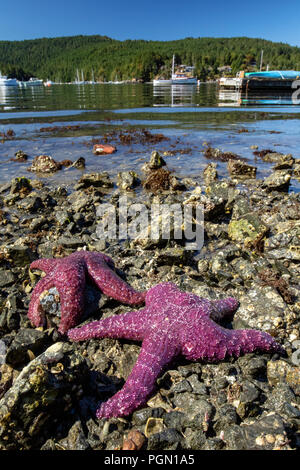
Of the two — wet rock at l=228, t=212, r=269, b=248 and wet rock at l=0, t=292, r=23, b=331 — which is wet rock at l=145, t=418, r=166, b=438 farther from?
wet rock at l=228, t=212, r=269, b=248

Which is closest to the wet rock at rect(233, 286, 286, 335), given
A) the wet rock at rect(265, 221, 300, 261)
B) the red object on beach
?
the wet rock at rect(265, 221, 300, 261)

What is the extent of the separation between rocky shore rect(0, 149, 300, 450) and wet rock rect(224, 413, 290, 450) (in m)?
0.01

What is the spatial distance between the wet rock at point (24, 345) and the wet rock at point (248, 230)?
524cm

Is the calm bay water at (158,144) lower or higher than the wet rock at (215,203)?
higher

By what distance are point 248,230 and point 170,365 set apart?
185 inches

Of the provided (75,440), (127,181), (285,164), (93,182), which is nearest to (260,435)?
(75,440)

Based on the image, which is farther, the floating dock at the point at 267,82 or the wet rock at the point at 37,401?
the floating dock at the point at 267,82

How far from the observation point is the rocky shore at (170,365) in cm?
340

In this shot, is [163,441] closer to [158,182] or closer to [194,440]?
[194,440]

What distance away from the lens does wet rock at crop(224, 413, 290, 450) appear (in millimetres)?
3215

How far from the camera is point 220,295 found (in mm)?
5871

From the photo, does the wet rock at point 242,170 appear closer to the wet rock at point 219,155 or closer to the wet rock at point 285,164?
the wet rock at point 285,164

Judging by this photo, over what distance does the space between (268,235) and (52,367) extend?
20.8 ft

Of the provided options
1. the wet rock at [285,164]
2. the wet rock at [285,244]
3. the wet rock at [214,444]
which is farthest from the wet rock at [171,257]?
the wet rock at [285,164]
